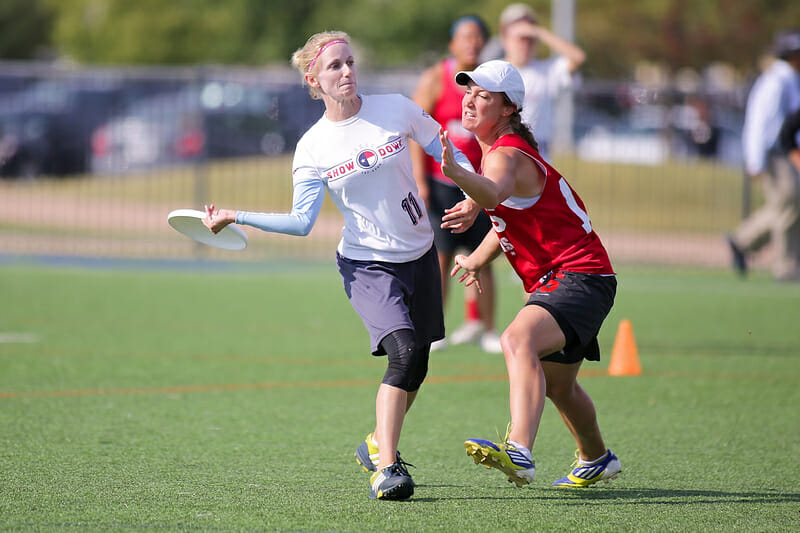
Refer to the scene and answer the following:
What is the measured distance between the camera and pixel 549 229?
4.80 m

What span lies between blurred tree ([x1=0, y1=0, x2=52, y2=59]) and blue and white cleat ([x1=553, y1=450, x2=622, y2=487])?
156ft

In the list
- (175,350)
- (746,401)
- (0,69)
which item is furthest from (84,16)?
(746,401)

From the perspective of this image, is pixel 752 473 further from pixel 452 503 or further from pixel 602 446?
pixel 452 503

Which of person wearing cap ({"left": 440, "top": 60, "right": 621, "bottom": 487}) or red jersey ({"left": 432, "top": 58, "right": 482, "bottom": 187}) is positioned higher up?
red jersey ({"left": 432, "top": 58, "right": 482, "bottom": 187})

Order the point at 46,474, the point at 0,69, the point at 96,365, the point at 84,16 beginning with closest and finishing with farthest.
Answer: the point at 46,474, the point at 96,365, the point at 0,69, the point at 84,16

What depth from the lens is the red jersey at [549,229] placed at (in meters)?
4.78

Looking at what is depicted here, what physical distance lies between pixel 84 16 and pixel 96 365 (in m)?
37.6

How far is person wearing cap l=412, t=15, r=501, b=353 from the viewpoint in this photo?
843cm

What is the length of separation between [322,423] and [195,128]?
42.6ft

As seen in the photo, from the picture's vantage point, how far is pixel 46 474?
493cm

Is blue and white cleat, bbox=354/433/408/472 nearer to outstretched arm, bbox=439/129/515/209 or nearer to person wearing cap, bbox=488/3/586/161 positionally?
outstretched arm, bbox=439/129/515/209

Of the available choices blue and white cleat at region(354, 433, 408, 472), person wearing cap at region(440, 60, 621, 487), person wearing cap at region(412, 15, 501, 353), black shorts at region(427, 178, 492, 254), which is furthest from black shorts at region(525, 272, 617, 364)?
black shorts at region(427, 178, 492, 254)

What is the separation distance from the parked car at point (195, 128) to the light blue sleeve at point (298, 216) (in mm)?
11877

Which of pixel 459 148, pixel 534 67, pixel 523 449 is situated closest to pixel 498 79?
pixel 523 449
